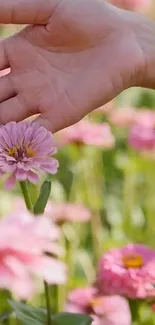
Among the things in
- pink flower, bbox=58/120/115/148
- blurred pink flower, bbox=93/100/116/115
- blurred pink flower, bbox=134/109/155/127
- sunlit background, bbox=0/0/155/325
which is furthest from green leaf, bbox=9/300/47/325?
blurred pink flower, bbox=93/100/116/115

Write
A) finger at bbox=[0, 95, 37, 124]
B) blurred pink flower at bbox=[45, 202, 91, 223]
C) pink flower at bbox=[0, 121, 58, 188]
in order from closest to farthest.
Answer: pink flower at bbox=[0, 121, 58, 188]
finger at bbox=[0, 95, 37, 124]
blurred pink flower at bbox=[45, 202, 91, 223]

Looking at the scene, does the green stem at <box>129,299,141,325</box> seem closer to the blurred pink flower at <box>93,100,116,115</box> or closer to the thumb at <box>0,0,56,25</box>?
the thumb at <box>0,0,56,25</box>

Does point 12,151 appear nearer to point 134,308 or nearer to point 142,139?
point 134,308

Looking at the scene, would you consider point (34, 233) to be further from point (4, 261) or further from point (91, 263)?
point (91, 263)

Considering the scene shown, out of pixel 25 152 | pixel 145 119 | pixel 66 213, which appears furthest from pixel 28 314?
pixel 145 119

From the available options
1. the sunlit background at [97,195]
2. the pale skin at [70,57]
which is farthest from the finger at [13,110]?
the sunlit background at [97,195]

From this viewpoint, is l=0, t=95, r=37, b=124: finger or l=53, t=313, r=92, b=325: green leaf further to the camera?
l=0, t=95, r=37, b=124: finger

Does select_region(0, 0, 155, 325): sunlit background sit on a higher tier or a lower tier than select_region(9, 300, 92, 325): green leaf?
lower

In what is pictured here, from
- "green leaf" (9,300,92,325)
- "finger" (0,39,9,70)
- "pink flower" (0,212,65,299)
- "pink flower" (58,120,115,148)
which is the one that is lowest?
"pink flower" (58,120,115,148)
